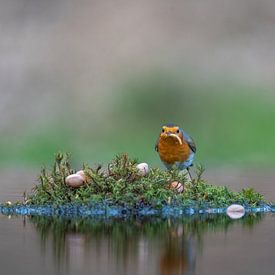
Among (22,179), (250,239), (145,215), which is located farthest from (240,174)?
(250,239)

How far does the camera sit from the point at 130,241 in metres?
3.81

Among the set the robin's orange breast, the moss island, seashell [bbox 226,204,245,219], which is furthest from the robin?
seashell [bbox 226,204,245,219]

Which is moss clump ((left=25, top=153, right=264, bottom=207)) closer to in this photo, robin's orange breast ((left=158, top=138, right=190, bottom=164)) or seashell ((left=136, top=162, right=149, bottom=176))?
seashell ((left=136, top=162, right=149, bottom=176))

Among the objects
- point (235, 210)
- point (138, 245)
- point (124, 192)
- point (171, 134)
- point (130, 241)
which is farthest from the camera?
point (171, 134)

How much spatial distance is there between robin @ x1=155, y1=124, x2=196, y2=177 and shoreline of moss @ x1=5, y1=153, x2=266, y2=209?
0.37 metres

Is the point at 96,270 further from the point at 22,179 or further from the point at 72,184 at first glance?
the point at 22,179

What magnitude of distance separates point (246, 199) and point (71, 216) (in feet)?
2.73

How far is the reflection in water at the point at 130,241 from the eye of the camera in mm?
3268

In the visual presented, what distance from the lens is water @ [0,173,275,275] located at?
126 inches

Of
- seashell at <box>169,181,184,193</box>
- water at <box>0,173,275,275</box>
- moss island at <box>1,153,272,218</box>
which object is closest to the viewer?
water at <box>0,173,275,275</box>

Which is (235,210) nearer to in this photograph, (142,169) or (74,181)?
(142,169)

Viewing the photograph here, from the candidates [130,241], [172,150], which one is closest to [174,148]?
[172,150]

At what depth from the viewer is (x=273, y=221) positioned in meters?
4.43

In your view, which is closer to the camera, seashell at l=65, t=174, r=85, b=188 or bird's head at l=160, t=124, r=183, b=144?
seashell at l=65, t=174, r=85, b=188
